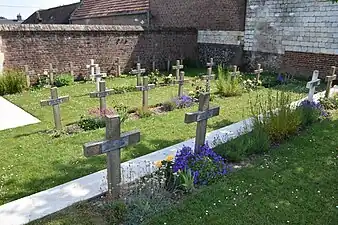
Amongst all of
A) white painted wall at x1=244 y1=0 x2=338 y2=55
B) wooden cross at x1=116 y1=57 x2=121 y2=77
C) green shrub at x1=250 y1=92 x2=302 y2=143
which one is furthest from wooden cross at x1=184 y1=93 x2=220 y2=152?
wooden cross at x1=116 y1=57 x2=121 y2=77

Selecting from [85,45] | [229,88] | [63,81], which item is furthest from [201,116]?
[85,45]

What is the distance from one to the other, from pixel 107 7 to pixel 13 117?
17.1 meters

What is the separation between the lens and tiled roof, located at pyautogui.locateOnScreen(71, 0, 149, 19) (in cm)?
2064

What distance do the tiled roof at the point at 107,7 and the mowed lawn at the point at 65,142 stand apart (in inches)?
506

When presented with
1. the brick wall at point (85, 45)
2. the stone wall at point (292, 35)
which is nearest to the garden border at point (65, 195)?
the brick wall at point (85, 45)

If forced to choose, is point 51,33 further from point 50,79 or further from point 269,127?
point 269,127

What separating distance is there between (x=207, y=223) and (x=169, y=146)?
2.34 m

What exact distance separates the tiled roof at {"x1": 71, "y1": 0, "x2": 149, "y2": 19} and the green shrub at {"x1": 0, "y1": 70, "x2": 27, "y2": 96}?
1167 centimetres

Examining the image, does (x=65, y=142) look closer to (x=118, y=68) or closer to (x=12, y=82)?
(x=12, y=82)

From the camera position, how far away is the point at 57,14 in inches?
1147

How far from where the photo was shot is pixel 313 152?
204 inches

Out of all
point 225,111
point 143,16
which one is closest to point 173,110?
point 225,111

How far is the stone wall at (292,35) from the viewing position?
12.0m

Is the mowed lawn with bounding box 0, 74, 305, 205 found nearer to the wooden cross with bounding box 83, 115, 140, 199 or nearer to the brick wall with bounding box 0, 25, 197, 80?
the wooden cross with bounding box 83, 115, 140, 199
